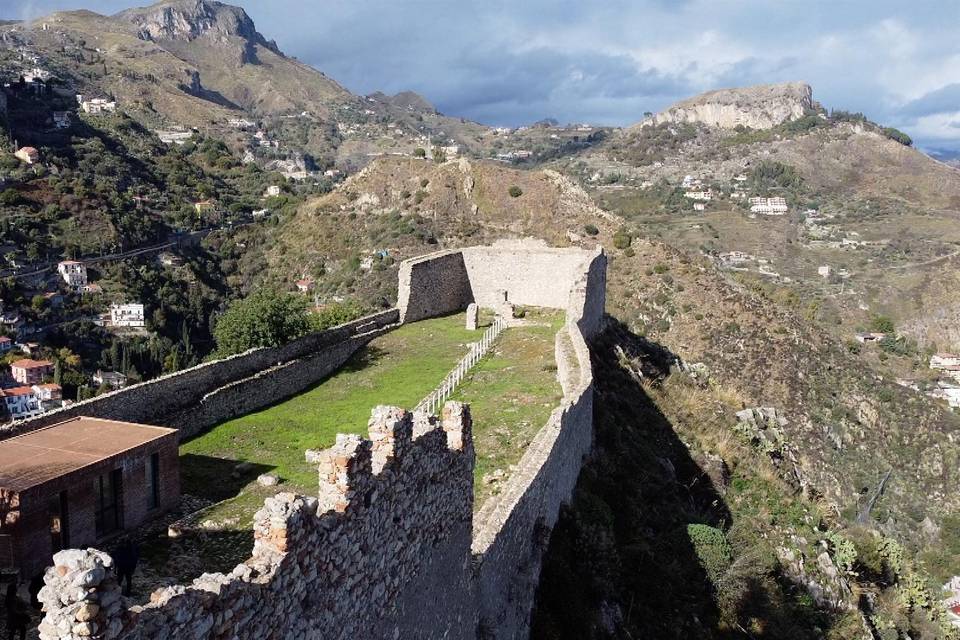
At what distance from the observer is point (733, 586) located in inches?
643

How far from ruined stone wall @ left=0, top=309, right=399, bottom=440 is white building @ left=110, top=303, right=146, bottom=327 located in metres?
43.9

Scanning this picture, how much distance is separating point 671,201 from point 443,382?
12293 centimetres

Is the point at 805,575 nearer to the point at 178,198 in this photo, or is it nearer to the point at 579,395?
the point at 579,395

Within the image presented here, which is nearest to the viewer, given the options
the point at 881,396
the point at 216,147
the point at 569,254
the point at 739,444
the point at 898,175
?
the point at 739,444

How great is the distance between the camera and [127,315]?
204 feet

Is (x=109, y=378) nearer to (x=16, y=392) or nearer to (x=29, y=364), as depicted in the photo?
(x=29, y=364)

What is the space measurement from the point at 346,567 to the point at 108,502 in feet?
21.7

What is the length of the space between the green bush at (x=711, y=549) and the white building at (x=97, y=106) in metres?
121

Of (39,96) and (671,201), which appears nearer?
(39,96)

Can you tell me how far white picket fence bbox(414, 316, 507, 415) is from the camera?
56.5 ft

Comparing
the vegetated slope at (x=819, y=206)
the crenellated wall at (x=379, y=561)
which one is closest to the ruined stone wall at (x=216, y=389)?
the crenellated wall at (x=379, y=561)

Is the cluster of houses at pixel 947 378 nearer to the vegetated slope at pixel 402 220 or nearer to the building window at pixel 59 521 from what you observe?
the vegetated slope at pixel 402 220

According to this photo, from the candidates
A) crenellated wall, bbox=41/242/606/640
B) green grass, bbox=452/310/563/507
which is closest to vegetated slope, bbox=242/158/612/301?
green grass, bbox=452/310/563/507

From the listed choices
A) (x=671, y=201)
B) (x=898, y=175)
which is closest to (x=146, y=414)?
(x=671, y=201)
